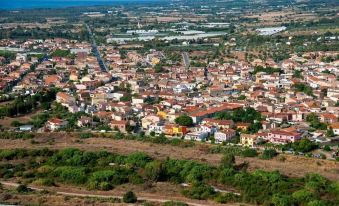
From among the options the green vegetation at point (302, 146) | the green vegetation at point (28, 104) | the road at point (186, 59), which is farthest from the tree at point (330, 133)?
the road at point (186, 59)

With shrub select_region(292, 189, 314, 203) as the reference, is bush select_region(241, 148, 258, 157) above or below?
below

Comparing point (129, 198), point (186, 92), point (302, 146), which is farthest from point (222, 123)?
point (129, 198)

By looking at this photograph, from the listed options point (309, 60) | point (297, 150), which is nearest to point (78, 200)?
point (297, 150)

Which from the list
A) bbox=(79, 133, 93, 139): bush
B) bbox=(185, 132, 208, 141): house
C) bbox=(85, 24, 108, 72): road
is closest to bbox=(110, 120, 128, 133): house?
bbox=(79, 133, 93, 139): bush

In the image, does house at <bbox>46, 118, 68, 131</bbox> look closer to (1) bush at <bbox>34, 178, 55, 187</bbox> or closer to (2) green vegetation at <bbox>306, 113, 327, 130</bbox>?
(1) bush at <bbox>34, 178, 55, 187</bbox>

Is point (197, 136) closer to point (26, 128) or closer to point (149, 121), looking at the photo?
point (149, 121)

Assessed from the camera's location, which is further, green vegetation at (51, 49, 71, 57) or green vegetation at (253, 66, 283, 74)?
green vegetation at (51, 49, 71, 57)

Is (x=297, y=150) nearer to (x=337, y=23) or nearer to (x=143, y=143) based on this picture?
(x=143, y=143)
